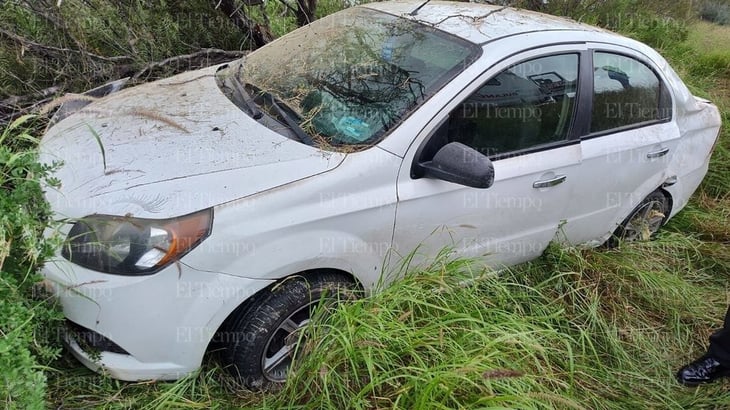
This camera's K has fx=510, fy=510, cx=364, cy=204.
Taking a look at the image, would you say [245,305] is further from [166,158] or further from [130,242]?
[166,158]

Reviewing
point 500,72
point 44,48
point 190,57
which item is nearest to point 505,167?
point 500,72

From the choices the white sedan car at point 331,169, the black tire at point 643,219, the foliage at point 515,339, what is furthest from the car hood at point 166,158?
the black tire at point 643,219

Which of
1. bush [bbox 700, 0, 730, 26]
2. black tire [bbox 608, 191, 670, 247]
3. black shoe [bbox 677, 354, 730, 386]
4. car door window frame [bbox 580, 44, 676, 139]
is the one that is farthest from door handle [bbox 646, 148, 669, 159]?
bush [bbox 700, 0, 730, 26]

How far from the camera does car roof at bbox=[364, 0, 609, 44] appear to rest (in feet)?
8.56

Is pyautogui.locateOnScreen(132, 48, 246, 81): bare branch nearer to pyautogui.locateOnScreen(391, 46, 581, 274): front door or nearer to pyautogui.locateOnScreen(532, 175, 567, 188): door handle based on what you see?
pyautogui.locateOnScreen(391, 46, 581, 274): front door

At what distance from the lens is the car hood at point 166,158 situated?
6.19 feet

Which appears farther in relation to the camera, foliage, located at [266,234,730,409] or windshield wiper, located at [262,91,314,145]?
windshield wiper, located at [262,91,314,145]

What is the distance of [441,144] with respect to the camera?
2.31m

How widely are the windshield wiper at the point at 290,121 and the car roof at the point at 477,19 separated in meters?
0.93

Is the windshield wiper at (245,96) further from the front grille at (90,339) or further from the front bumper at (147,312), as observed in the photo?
the front grille at (90,339)

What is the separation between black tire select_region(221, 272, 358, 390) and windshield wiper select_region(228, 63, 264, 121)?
2.69 ft

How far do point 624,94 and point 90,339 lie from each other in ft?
9.67

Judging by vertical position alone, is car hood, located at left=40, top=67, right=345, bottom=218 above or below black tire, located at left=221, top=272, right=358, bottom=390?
above

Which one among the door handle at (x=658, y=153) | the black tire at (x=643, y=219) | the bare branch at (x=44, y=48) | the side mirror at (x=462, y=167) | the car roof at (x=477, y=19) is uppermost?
the car roof at (x=477, y=19)
